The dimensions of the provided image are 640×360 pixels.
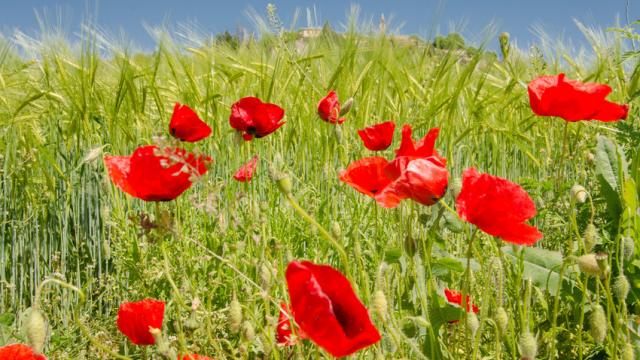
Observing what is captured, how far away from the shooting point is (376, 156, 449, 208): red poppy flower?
74cm

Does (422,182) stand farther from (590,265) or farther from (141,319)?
(141,319)

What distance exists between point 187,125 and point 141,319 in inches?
18.9

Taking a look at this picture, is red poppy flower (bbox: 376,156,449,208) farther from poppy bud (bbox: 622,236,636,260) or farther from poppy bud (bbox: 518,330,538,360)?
poppy bud (bbox: 622,236,636,260)

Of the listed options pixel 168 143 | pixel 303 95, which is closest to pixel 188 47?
pixel 303 95

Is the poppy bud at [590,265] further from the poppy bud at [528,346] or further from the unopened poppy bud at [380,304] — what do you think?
the unopened poppy bud at [380,304]

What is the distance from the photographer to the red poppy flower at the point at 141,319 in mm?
944

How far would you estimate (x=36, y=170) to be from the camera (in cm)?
211

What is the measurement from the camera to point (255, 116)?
1293 millimetres

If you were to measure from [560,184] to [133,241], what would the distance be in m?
1.05

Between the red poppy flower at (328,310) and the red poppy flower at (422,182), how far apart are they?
0.21 metres

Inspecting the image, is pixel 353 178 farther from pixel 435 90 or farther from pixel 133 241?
pixel 435 90

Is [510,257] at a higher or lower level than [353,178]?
lower

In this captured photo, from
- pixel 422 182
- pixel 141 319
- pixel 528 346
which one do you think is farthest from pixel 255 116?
pixel 528 346

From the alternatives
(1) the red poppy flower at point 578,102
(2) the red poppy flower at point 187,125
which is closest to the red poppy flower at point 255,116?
(2) the red poppy flower at point 187,125
